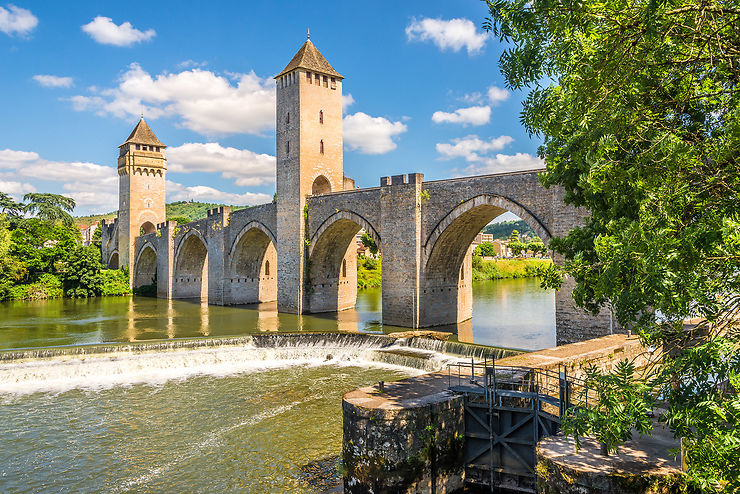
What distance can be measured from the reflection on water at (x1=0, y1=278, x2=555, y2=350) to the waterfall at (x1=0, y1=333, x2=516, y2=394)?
318cm

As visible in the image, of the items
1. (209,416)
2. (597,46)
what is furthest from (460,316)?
(597,46)

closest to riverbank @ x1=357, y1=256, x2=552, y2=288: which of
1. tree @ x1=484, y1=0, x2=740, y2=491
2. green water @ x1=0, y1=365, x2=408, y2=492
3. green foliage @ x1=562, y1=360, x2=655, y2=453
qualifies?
green water @ x1=0, y1=365, x2=408, y2=492

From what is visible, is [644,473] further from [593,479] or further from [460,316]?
[460,316]

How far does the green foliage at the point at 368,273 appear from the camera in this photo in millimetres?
45416

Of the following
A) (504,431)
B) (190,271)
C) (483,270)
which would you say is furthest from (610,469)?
(483,270)

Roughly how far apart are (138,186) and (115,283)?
28.6 ft

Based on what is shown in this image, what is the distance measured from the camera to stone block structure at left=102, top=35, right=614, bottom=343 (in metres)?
18.5

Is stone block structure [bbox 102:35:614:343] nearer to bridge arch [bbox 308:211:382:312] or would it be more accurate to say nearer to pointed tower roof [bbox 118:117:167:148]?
bridge arch [bbox 308:211:382:312]

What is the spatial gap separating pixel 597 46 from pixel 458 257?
57.2 ft

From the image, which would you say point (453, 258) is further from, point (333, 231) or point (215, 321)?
point (215, 321)

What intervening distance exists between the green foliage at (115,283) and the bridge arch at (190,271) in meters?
6.99

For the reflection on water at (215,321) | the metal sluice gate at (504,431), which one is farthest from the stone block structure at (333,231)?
the metal sluice gate at (504,431)

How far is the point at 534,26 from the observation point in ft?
17.6

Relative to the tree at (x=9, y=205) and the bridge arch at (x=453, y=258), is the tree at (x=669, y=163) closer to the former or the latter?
the bridge arch at (x=453, y=258)
